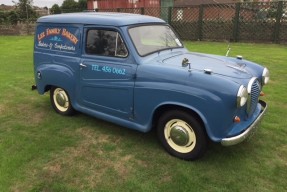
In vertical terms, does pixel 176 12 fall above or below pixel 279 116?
above

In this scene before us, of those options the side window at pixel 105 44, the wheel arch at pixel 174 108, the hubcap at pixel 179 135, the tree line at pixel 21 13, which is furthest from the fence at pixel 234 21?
the hubcap at pixel 179 135

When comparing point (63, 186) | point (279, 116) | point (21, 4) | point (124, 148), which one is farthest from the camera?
point (21, 4)

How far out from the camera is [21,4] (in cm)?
2984

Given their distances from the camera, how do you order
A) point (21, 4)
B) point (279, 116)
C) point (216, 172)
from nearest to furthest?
point (216, 172) < point (279, 116) < point (21, 4)

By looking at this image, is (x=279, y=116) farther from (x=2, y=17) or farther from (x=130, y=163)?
(x=2, y=17)

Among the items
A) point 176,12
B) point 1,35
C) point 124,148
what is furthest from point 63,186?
point 1,35

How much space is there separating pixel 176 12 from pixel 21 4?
1884 cm

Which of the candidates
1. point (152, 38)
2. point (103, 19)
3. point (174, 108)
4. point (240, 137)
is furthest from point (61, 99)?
point (240, 137)

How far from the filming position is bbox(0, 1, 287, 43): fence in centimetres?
1490

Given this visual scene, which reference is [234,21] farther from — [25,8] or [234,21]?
[25,8]

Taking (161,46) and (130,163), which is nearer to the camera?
(130,163)

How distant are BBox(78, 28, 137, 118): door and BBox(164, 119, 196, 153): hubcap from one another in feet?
2.04

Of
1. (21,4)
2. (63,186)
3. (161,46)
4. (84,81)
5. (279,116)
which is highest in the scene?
(21,4)

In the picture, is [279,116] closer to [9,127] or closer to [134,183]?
[134,183]
